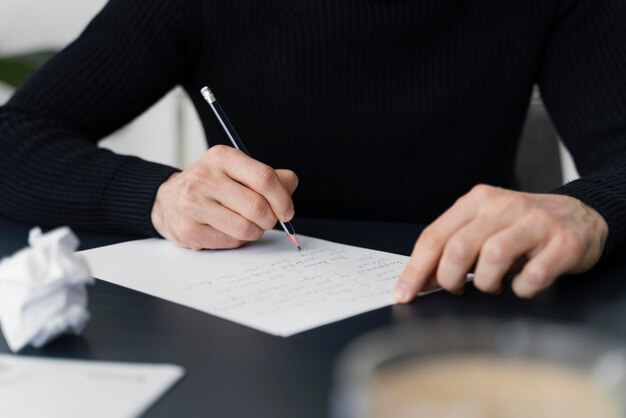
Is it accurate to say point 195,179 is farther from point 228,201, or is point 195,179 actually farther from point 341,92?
point 341,92

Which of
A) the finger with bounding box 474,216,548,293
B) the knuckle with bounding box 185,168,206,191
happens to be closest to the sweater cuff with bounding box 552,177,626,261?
the finger with bounding box 474,216,548,293

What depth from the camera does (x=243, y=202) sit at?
852 millimetres

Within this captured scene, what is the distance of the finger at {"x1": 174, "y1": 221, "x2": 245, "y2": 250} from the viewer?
877mm

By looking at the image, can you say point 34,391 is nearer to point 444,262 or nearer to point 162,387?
point 162,387

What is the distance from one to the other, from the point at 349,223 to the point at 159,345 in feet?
1.61

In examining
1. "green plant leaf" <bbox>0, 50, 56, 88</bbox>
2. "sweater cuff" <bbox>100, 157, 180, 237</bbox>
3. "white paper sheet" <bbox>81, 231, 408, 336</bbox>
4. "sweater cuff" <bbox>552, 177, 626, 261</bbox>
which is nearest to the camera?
"white paper sheet" <bbox>81, 231, 408, 336</bbox>

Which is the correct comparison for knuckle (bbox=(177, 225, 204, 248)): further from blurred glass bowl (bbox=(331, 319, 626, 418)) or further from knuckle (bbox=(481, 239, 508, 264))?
blurred glass bowl (bbox=(331, 319, 626, 418))

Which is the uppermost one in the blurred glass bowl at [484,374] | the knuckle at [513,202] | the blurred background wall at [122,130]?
the blurred glass bowl at [484,374]

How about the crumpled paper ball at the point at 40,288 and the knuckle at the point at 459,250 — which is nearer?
the crumpled paper ball at the point at 40,288

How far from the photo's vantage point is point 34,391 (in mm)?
490

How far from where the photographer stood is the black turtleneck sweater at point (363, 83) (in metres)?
1.22

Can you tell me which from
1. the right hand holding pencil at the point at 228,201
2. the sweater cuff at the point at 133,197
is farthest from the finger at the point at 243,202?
the sweater cuff at the point at 133,197

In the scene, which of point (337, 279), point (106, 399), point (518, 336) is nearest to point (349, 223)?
point (337, 279)

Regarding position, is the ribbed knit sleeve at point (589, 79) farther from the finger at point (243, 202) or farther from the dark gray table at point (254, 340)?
the finger at point (243, 202)
